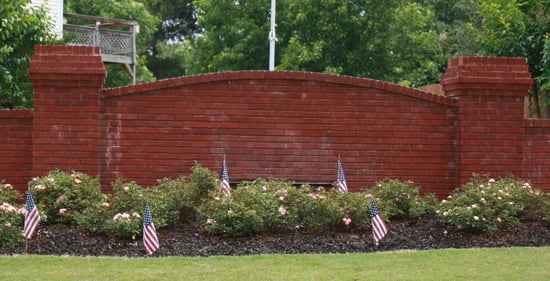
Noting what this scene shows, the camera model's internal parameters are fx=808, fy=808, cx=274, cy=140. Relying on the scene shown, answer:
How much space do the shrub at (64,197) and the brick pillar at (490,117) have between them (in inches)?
221

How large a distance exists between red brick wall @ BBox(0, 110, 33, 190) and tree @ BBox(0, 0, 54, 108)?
1.50 meters

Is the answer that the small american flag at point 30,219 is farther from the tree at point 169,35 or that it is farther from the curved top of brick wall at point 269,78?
the tree at point 169,35

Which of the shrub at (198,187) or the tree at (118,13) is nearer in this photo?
the shrub at (198,187)

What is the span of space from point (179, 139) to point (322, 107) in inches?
88.6

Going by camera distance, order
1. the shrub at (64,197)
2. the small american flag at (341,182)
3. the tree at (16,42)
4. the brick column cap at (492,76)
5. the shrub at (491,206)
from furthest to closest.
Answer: the tree at (16,42)
the brick column cap at (492,76)
the small american flag at (341,182)
the shrub at (64,197)
the shrub at (491,206)

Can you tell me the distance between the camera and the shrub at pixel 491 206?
397 inches

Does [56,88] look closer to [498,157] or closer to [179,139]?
[179,139]

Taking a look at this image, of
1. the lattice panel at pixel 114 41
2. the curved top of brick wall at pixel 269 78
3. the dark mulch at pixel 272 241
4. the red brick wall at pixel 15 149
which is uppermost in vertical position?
the lattice panel at pixel 114 41

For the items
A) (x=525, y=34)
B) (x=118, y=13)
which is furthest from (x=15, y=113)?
(x=118, y=13)

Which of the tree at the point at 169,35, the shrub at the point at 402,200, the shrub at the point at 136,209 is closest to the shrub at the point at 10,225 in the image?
the shrub at the point at 136,209

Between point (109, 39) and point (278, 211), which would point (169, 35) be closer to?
point (109, 39)

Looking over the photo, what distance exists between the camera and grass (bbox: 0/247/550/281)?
8.05 metres

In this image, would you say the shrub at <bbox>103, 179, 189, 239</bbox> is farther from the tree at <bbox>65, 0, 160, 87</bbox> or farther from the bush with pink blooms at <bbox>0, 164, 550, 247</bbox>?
the tree at <bbox>65, 0, 160, 87</bbox>

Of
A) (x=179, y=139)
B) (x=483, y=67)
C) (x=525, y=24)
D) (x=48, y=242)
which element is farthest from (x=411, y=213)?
(x=525, y=24)
